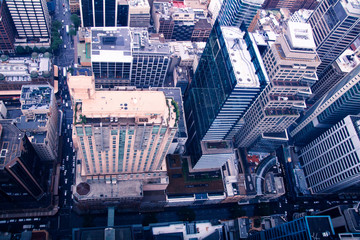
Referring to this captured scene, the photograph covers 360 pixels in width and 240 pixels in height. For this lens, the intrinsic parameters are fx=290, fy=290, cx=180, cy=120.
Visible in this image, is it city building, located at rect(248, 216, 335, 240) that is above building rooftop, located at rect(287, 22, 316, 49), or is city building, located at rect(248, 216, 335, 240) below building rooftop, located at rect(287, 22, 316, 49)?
below

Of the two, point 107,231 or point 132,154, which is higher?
point 132,154

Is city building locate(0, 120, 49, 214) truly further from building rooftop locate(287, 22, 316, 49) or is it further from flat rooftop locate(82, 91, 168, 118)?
building rooftop locate(287, 22, 316, 49)

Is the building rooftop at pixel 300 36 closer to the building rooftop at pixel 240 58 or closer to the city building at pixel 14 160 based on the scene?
the building rooftop at pixel 240 58

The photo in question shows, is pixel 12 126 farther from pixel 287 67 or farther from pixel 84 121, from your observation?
pixel 287 67

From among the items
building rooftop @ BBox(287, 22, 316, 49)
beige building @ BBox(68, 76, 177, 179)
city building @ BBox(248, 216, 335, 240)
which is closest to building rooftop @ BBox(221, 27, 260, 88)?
building rooftop @ BBox(287, 22, 316, 49)

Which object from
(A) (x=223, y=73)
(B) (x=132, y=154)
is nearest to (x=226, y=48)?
(A) (x=223, y=73)

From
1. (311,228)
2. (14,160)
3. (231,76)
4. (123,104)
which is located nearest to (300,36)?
(231,76)

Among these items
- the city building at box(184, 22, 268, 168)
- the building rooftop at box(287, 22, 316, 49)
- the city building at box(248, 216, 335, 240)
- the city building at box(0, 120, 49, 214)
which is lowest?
the city building at box(248, 216, 335, 240)
